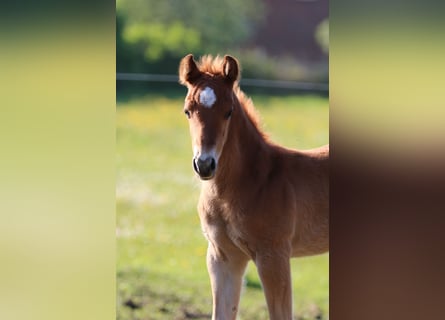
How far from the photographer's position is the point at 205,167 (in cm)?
365

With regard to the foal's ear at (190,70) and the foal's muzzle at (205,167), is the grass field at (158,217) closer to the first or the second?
the foal's ear at (190,70)

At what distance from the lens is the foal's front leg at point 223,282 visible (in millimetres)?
3874

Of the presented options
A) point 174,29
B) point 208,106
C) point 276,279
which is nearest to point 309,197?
point 276,279

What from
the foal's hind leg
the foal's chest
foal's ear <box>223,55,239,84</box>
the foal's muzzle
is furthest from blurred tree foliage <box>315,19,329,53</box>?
the foal's hind leg

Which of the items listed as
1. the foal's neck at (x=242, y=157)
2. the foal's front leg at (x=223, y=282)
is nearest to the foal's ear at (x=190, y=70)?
the foal's neck at (x=242, y=157)

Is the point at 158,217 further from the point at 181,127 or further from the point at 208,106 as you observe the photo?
the point at 208,106

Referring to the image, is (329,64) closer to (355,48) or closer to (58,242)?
(355,48)

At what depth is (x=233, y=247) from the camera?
3.83 meters

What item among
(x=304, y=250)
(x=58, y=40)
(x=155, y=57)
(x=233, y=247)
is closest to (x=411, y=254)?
(x=304, y=250)

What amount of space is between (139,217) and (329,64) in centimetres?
122

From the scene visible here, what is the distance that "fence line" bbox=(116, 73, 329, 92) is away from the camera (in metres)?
3.79

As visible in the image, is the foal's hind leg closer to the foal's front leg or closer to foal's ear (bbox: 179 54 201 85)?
the foal's front leg

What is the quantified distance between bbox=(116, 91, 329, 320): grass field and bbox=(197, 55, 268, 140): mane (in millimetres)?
61

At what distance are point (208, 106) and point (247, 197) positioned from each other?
0.48 m
